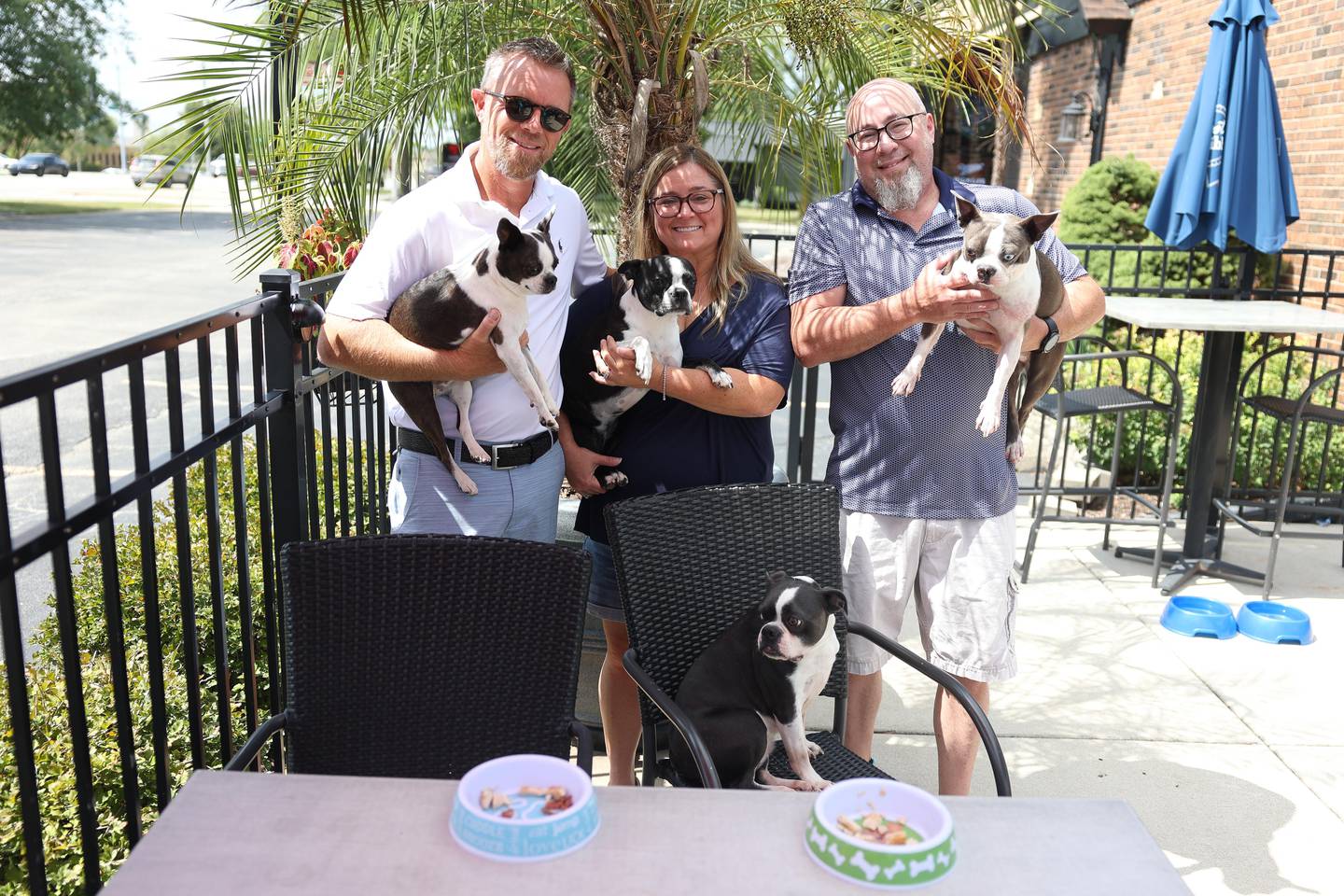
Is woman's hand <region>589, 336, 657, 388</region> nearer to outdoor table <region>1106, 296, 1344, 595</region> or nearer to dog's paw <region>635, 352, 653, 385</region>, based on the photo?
dog's paw <region>635, 352, 653, 385</region>

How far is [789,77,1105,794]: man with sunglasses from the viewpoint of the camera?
267 cm

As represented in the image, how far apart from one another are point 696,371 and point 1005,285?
0.77m

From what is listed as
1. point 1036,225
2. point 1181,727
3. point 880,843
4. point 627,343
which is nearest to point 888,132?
point 1036,225

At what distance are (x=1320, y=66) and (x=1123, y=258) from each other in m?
2.22

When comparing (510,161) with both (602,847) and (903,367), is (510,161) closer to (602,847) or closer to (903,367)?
(903,367)

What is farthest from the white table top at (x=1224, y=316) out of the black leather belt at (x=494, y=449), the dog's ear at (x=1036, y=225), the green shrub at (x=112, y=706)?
the green shrub at (x=112, y=706)

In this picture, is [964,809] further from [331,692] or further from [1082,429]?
[1082,429]

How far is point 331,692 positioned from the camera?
220 centimetres

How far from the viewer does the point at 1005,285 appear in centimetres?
247

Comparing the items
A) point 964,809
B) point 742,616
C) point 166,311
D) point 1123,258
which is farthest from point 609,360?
point 166,311

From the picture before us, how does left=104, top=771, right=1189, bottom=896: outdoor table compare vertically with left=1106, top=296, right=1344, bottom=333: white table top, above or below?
below

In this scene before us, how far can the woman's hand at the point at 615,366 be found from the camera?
8.41 ft

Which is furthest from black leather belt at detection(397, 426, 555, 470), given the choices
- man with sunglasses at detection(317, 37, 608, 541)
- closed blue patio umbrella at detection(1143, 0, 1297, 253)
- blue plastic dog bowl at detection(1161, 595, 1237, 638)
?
closed blue patio umbrella at detection(1143, 0, 1297, 253)

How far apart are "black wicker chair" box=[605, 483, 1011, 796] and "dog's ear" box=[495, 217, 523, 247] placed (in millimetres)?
664
